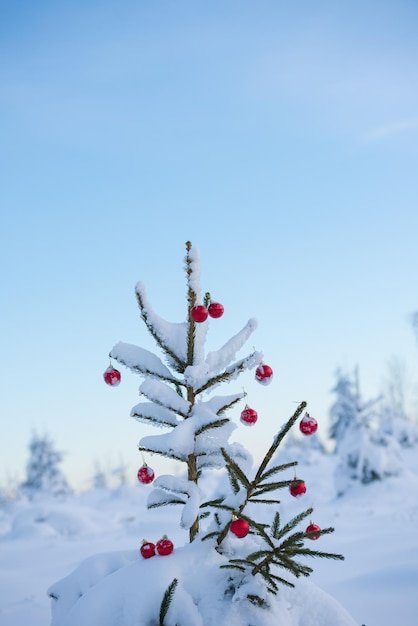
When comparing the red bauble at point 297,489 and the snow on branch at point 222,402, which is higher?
the snow on branch at point 222,402

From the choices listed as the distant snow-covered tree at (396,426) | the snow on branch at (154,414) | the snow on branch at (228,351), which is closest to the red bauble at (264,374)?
the snow on branch at (228,351)

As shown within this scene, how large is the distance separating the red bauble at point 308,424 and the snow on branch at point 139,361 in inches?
34.9

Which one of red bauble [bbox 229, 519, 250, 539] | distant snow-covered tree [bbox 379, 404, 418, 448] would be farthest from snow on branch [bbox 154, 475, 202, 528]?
distant snow-covered tree [bbox 379, 404, 418, 448]

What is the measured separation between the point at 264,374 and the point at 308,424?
1.53 feet

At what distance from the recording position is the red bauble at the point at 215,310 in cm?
336

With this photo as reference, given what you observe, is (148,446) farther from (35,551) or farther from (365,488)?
(365,488)

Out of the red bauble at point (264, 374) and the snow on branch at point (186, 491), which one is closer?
the snow on branch at point (186, 491)

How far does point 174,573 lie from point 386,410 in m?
25.9

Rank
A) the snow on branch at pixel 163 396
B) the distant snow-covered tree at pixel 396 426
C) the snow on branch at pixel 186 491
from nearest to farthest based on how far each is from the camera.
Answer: the snow on branch at pixel 186 491
the snow on branch at pixel 163 396
the distant snow-covered tree at pixel 396 426

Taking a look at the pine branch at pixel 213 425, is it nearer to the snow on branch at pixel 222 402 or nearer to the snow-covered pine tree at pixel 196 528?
the snow-covered pine tree at pixel 196 528

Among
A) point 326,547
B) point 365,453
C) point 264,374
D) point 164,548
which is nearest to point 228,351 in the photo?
point 264,374

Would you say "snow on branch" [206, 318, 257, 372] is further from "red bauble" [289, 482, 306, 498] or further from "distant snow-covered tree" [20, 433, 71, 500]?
"distant snow-covered tree" [20, 433, 71, 500]

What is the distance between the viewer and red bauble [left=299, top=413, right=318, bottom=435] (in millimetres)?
3113

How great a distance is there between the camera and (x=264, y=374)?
340cm
